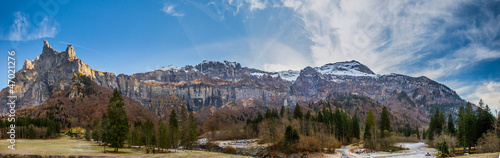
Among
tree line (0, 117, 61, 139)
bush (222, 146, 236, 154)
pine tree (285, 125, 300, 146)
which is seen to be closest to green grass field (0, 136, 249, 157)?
pine tree (285, 125, 300, 146)

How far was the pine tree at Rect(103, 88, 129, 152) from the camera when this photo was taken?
5284 centimetres

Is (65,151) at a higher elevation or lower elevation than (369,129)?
higher

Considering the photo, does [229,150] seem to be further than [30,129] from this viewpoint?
No

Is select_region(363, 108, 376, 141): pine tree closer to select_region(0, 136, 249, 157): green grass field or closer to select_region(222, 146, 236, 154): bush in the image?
select_region(222, 146, 236, 154): bush

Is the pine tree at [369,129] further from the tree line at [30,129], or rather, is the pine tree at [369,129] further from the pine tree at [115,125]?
the tree line at [30,129]

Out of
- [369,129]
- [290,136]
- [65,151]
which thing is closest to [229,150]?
[290,136]

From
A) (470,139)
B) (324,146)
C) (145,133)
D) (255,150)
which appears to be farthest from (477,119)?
(145,133)

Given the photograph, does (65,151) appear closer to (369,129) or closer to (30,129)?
(30,129)

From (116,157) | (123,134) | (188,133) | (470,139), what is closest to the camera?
(116,157)

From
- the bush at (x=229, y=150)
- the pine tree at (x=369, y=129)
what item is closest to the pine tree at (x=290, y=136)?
the bush at (x=229, y=150)

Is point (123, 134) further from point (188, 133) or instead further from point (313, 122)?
point (313, 122)

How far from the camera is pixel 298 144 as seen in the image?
233 ft

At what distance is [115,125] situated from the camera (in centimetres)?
5397

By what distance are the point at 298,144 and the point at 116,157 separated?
44.1 meters
